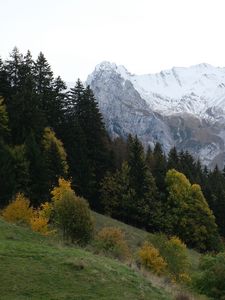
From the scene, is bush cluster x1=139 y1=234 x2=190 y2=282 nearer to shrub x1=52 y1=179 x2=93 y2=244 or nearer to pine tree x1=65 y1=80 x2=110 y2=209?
shrub x1=52 y1=179 x2=93 y2=244

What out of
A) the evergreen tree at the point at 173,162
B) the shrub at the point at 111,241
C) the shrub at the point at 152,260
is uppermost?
the evergreen tree at the point at 173,162

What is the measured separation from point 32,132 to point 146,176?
886 inches

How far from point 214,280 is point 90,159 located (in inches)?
2127

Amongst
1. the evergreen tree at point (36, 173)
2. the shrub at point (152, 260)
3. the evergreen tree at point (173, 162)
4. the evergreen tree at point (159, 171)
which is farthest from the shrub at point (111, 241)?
the evergreen tree at point (173, 162)

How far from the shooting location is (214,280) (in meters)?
31.7

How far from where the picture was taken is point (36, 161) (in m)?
65.2

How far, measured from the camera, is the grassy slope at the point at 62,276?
1795 centimetres

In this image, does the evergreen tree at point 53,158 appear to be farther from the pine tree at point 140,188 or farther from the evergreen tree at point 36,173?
the pine tree at point 140,188

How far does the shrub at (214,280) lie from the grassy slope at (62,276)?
10.1 meters

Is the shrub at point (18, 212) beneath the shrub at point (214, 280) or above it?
above

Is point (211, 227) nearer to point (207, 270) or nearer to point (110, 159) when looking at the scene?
point (110, 159)

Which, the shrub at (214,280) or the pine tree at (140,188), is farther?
the pine tree at (140,188)

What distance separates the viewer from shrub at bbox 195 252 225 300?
31.3 meters

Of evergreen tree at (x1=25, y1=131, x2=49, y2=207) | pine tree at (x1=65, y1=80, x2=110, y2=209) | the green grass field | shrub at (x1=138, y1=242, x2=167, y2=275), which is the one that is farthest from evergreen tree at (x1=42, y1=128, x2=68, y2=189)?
the green grass field
